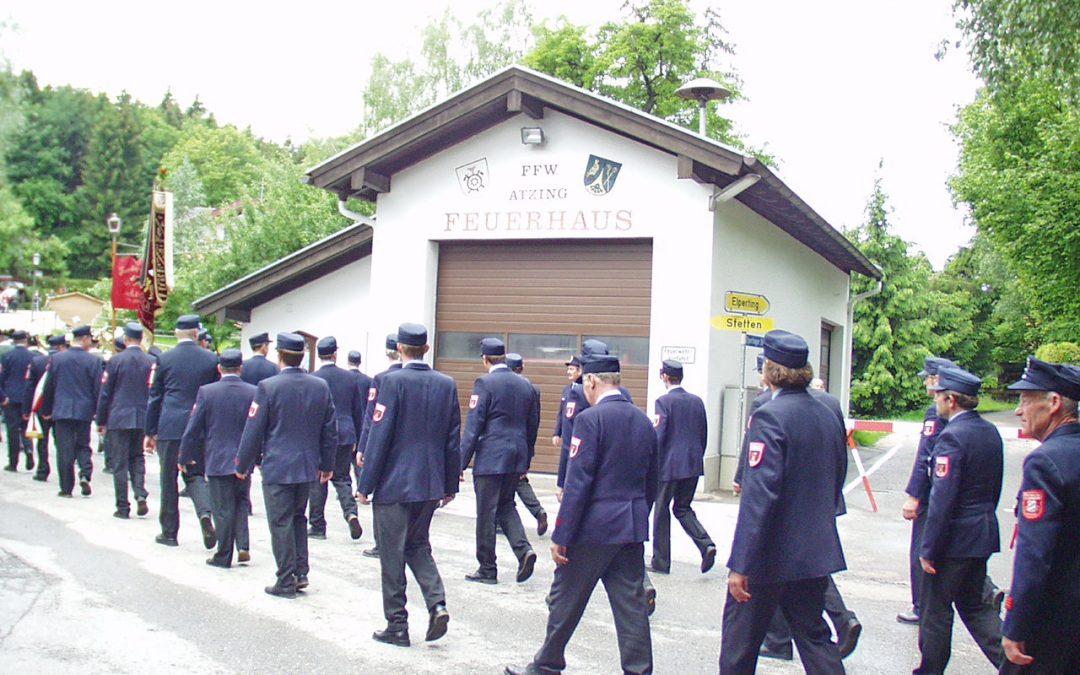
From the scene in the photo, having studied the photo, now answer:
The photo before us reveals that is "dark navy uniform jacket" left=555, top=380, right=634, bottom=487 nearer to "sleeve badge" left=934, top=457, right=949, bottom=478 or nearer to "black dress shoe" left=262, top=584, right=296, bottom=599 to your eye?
"black dress shoe" left=262, top=584, right=296, bottom=599

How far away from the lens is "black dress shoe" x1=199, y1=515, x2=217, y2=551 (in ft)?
29.7

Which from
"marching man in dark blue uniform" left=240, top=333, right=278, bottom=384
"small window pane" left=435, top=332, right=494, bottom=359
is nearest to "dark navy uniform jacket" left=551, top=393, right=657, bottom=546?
"marching man in dark blue uniform" left=240, top=333, right=278, bottom=384

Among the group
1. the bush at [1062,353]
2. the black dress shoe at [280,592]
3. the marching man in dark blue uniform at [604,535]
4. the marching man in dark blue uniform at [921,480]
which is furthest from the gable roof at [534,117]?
the bush at [1062,353]

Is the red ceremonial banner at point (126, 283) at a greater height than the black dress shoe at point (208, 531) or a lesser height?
greater

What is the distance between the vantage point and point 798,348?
4.89 meters

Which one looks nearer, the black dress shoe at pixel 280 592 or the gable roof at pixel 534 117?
the black dress shoe at pixel 280 592

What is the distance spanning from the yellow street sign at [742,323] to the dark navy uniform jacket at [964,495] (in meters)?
7.08

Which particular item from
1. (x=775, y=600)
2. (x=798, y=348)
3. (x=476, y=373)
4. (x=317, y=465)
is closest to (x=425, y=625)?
(x=317, y=465)

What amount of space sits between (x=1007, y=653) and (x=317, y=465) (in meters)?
5.13

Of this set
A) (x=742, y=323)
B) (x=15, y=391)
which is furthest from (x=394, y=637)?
(x=15, y=391)

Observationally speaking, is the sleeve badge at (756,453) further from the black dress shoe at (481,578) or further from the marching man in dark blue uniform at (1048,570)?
the black dress shoe at (481,578)

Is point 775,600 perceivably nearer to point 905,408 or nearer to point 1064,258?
point 1064,258

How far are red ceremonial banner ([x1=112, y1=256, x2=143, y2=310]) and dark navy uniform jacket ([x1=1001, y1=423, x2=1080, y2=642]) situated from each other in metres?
18.8

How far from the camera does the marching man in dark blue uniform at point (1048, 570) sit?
3.97 m
